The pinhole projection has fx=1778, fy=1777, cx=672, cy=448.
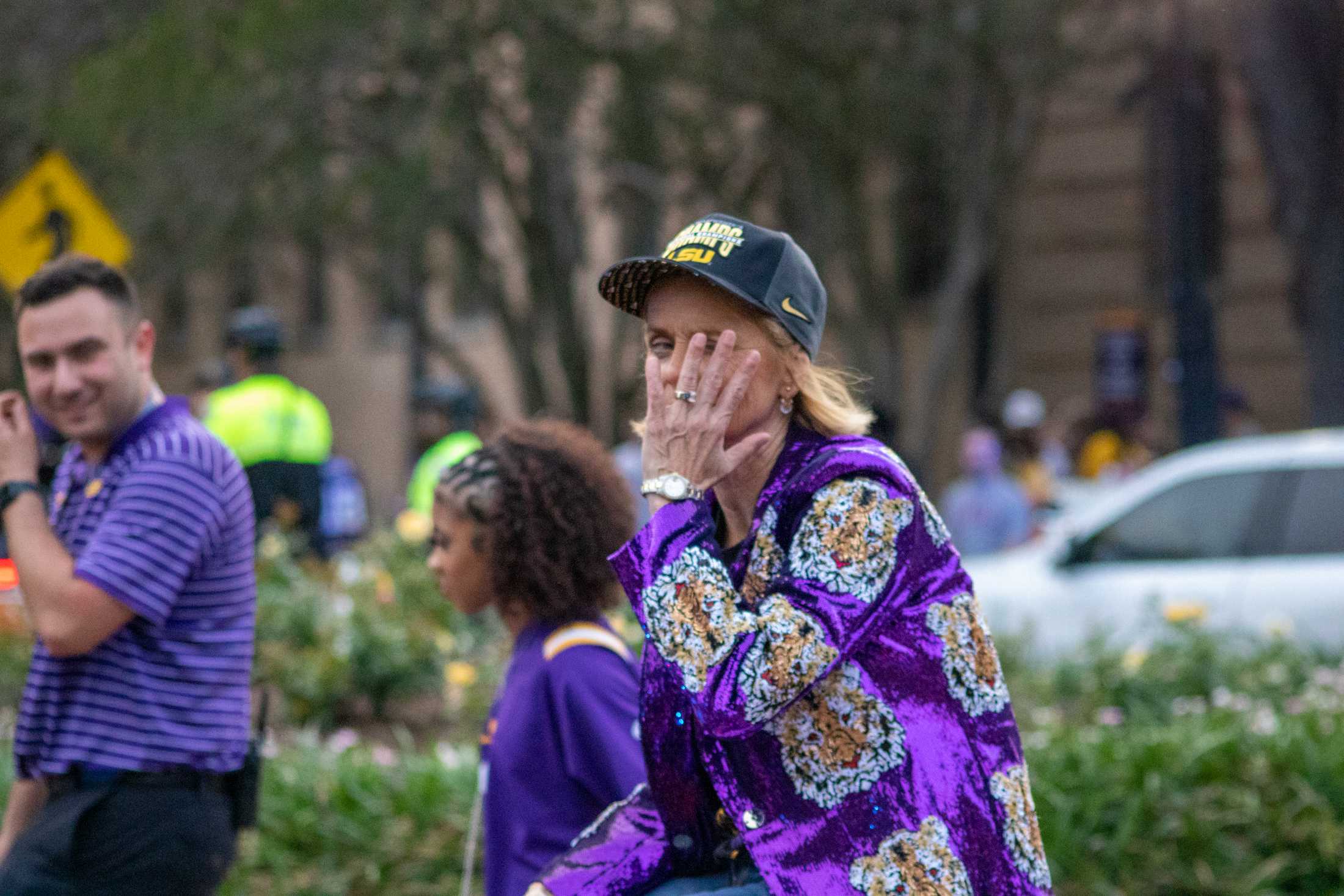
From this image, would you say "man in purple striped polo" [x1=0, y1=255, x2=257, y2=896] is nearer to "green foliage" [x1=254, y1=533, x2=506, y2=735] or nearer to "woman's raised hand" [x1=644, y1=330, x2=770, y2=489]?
"woman's raised hand" [x1=644, y1=330, x2=770, y2=489]

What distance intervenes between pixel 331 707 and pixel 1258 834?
4.31 meters

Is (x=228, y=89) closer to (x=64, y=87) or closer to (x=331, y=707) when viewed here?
(x=64, y=87)

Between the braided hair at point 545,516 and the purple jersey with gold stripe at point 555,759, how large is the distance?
18 centimetres

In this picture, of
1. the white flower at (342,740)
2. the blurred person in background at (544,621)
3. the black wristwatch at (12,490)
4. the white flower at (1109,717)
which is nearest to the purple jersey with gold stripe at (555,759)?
the blurred person in background at (544,621)

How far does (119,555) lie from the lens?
3.53m

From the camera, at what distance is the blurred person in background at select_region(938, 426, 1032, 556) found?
37.8 ft

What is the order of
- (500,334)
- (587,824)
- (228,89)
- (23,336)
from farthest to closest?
(500,334) → (228,89) → (23,336) → (587,824)

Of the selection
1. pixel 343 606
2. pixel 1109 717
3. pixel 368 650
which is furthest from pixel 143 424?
pixel 343 606

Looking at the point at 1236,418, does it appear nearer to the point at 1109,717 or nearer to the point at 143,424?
the point at 1109,717

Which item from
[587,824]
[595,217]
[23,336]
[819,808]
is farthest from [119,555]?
[595,217]

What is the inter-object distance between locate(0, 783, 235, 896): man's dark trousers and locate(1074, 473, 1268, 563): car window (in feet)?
21.2

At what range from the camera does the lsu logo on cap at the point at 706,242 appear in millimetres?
2613

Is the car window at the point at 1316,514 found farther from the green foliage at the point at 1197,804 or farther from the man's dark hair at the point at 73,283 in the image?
the man's dark hair at the point at 73,283

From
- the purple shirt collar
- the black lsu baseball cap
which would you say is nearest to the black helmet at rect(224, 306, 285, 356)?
the purple shirt collar
